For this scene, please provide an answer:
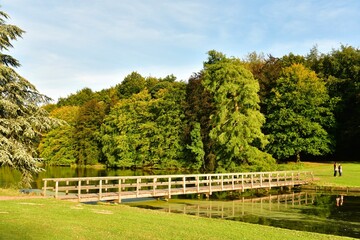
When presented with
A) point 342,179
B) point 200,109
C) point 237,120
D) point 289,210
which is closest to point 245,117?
point 237,120

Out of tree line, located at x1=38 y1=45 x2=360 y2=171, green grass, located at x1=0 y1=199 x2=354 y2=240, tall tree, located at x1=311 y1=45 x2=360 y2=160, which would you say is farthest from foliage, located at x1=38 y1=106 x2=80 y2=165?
green grass, located at x1=0 y1=199 x2=354 y2=240

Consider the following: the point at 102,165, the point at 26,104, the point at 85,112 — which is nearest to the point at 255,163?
the point at 26,104

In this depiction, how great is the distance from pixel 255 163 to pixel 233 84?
9.20 metres

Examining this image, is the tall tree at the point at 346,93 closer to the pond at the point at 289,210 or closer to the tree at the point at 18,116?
the pond at the point at 289,210

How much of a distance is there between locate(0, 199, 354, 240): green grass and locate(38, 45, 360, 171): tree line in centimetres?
2700

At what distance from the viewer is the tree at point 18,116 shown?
20.1 metres

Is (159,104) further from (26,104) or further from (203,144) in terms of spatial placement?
(26,104)

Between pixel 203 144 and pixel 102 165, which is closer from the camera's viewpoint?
pixel 203 144

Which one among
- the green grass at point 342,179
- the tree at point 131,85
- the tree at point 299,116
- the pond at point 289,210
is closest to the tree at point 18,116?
the pond at point 289,210

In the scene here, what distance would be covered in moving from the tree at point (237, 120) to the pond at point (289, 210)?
1047cm

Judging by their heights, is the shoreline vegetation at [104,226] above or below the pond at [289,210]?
above

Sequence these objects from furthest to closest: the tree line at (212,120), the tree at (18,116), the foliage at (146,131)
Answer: the foliage at (146,131)
the tree line at (212,120)
the tree at (18,116)

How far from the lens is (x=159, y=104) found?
2571 inches

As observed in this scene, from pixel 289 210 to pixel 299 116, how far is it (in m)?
32.4
